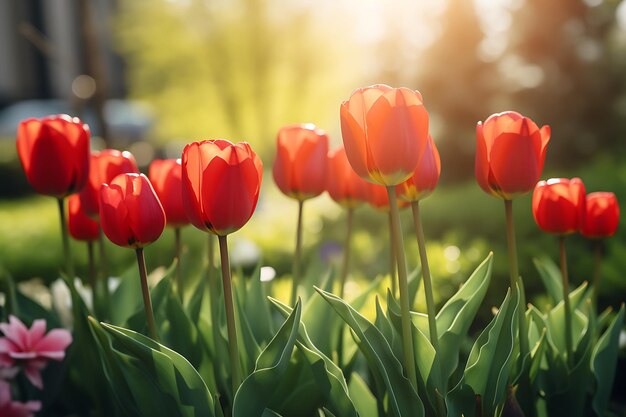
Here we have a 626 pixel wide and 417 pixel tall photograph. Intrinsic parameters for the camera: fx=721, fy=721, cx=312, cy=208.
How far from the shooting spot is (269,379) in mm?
1604

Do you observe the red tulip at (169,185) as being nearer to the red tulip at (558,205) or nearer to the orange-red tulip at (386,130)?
the orange-red tulip at (386,130)

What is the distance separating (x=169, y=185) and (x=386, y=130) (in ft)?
2.51

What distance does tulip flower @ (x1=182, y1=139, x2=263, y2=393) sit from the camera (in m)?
1.52

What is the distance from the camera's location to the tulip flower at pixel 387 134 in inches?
59.4

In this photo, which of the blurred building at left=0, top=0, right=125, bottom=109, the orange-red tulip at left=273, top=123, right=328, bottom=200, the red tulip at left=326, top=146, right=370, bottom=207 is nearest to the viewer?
the orange-red tulip at left=273, top=123, right=328, bottom=200

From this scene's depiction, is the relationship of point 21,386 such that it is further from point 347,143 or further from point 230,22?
point 230,22

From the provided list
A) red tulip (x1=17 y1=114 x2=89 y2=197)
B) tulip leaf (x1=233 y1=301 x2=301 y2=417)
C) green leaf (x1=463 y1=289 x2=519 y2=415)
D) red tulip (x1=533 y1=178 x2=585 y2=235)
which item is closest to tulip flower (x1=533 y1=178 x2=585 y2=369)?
red tulip (x1=533 y1=178 x2=585 y2=235)

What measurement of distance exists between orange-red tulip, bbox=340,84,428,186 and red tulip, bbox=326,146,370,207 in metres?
0.63

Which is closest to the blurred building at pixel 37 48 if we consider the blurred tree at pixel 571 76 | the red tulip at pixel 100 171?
the blurred tree at pixel 571 76

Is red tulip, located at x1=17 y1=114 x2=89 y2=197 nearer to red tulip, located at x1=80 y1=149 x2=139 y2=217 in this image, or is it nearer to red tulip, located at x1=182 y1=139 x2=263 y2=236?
red tulip, located at x1=80 y1=149 x2=139 y2=217

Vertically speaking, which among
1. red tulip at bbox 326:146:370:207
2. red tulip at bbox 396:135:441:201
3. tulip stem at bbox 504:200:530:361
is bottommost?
tulip stem at bbox 504:200:530:361

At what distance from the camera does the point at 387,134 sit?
151 cm

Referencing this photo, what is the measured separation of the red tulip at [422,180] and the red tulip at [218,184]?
373mm

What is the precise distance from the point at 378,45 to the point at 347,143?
12.3m
